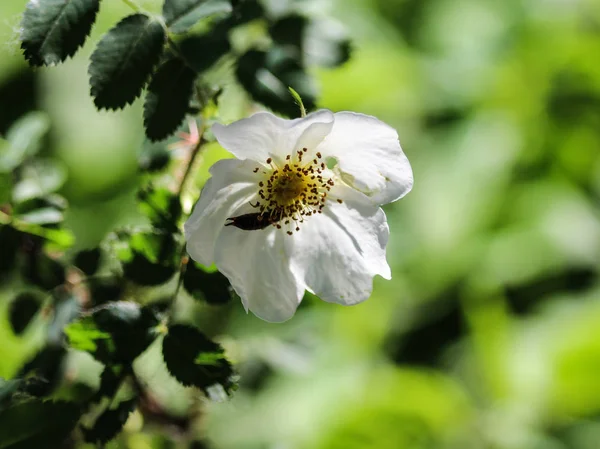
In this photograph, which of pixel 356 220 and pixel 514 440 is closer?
pixel 356 220

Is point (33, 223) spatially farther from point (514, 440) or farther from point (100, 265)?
point (514, 440)

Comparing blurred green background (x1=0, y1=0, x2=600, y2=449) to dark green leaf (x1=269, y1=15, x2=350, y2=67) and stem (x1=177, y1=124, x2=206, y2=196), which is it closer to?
dark green leaf (x1=269, y1=15, x2=350, y2=67)

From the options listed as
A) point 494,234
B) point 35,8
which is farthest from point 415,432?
Answer: point 35,8

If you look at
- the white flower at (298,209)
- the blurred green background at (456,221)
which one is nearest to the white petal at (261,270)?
the white flower at (298,209)

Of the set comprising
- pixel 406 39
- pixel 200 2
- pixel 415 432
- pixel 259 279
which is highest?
pixel 200 2

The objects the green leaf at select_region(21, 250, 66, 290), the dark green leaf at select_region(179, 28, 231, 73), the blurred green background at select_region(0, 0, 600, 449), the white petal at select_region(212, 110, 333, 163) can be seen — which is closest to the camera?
the white petal at select_region(212, 110, 333, 163)

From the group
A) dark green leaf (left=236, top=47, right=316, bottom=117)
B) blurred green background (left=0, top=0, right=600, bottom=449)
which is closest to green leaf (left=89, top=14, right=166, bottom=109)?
dark green leaf (left=236, top=47, right=316, bottom=117)

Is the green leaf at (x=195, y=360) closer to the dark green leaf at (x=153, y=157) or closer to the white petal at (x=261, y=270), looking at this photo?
the white petal at (x=261, y=270)
